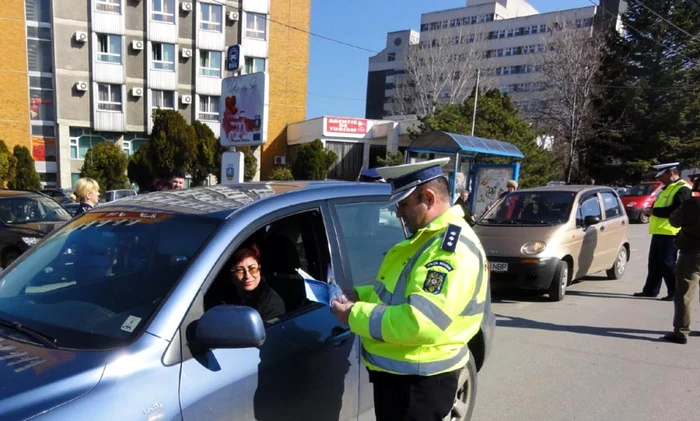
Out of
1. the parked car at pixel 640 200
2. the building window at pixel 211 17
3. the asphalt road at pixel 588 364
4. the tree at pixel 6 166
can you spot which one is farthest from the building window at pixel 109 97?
the asphalt road at pixel 588 364

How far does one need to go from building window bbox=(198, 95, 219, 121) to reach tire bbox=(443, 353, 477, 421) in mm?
36568

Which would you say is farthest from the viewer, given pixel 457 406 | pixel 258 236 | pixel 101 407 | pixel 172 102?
pixel 172 102

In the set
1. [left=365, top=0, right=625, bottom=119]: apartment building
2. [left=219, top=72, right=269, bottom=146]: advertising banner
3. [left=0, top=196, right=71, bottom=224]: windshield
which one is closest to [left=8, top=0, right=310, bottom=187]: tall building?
[left=219, top=72, right=269, bottom=146]: advertising banner

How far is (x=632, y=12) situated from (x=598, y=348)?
3897 centimetres

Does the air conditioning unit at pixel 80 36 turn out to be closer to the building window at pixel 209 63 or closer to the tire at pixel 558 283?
the building window at pixel 209 63

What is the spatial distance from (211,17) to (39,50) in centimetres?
1168

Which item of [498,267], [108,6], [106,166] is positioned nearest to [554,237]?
[498,267]

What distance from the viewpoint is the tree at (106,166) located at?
29203 mm

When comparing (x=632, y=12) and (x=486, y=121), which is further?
(x=632, y=12)

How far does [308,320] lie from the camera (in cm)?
245

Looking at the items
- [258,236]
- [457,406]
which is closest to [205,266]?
[258,236]

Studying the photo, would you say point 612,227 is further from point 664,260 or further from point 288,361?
point 288,361

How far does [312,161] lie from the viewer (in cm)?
3397

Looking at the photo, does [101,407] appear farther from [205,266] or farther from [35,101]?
[35,101]
